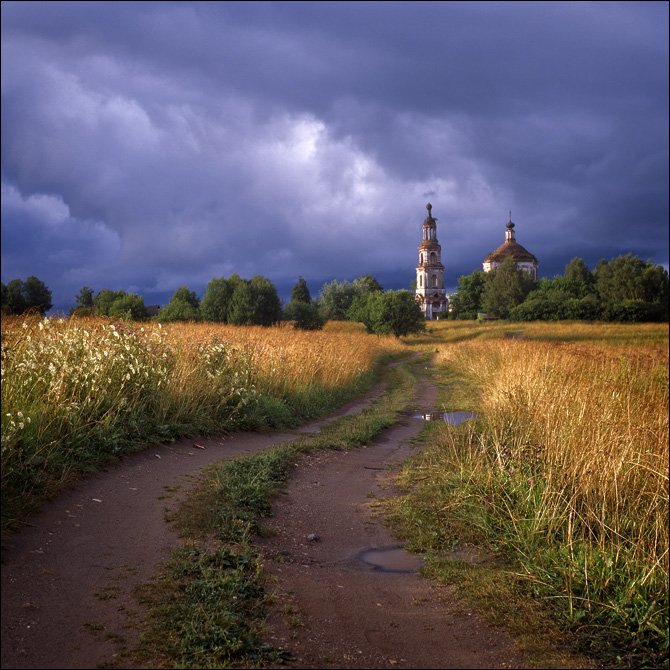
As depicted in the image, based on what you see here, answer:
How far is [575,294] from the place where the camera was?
49281 millimetres

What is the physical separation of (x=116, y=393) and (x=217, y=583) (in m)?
4.26

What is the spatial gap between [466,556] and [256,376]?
720 cm

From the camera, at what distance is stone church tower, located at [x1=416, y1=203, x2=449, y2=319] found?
83.9 meters

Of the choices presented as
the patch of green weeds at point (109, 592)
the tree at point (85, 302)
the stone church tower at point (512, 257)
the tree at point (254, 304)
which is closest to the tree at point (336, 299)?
the tree at point (254, 304)

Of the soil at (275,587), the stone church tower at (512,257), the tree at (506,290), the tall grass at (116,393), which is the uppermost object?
the stone church tower at (512,257)

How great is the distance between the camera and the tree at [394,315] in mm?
41062

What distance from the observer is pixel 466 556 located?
4.48 m

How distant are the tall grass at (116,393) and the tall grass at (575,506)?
330 cm

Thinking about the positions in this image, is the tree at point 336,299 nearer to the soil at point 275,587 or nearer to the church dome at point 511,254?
the church dome at point 511,254

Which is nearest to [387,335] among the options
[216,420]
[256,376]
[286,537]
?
[256,376]

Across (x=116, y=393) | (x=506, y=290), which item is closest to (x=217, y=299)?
(x=116, y=393)

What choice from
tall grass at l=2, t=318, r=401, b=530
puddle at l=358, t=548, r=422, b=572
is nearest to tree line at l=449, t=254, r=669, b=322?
tall grass at l=2, t=318, r=401, b=530

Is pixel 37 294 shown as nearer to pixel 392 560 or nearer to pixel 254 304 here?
pixel 392 560

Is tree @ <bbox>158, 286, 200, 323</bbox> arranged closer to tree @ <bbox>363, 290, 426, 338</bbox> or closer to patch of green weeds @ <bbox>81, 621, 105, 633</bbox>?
patch of green weeds @ <bbox>81, 621, 105, 633</bbox>
